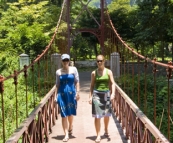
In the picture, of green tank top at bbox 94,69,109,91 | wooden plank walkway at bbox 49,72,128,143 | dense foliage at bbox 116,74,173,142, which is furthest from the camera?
dense foliage at bbox 116,74,173,142

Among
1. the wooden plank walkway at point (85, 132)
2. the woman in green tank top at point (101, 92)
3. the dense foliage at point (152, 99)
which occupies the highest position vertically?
the woman in green tank top at point (101, 92)

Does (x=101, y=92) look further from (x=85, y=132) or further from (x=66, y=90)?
(x=85, y=132)

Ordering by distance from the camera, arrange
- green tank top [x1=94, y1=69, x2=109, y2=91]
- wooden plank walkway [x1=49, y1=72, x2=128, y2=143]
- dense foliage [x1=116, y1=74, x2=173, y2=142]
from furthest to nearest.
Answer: dense foliage [x1=116, y1=74, x2=173, y2=142] < wooden plank walkway [x1=49, y1=72, x2=128, y2=143] < green tank top [x1=94, y1=69, x2=109, y2=91]

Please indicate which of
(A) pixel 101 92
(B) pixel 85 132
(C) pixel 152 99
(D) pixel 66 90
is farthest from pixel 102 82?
(C) pixel 152 99

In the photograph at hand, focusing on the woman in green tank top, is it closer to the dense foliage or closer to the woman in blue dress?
the woman in blue dress

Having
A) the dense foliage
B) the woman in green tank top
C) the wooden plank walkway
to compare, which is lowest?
the dense foliage

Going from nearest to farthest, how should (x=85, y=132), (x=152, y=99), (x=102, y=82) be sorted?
1. (x=102, y=82)
2. (x=85, y=132)
3. (x=152, y=99)

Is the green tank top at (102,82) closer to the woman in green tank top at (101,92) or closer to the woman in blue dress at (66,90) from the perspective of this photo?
the woman in green tank top at (101,92)

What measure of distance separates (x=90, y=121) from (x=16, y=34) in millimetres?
6151

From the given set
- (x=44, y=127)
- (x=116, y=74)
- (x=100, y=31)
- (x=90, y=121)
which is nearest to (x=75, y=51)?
(x=100, y=31)

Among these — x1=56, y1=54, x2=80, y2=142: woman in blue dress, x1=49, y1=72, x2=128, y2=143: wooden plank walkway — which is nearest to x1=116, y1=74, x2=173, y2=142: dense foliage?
x1=49, y1=72, x2=128, y2=143: wooden plank walkway

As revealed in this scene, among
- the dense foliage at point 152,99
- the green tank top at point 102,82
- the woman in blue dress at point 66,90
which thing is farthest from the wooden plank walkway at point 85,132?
the dense foliage at point 152,99

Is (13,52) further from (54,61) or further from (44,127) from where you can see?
(44,127)

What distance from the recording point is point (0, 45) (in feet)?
34.3
